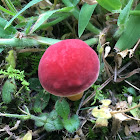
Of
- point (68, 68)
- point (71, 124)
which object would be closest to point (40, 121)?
point (71, 124)

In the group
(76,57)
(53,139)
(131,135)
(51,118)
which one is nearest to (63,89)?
(76,57)

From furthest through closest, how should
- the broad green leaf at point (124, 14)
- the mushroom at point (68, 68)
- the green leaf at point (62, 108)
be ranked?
the green leaf at point (62, 108), the broad green leaf at point (124, 14), the mushroom at point (68, 68)

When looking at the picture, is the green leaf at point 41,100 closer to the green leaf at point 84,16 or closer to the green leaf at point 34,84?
the green leaf at point 34,84

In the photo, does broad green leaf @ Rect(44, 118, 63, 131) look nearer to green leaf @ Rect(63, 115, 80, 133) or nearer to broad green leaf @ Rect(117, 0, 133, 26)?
green leaf @ Rect(63, 115, 80, 133)

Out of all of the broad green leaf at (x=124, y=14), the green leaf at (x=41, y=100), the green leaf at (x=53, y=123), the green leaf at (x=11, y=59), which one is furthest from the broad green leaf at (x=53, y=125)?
the broad green leaf at (x=124, y=14)

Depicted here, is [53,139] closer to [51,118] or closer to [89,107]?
[51,118]

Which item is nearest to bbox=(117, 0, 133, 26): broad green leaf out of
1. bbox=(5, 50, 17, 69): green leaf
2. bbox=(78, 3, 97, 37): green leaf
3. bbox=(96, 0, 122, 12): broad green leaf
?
bbox=(96, 0, 122, 12): broad green leaf
